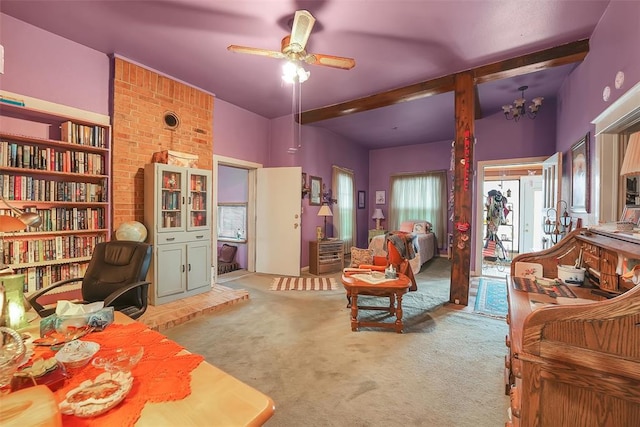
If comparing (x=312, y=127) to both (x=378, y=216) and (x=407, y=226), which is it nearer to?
(x=378, y=216)

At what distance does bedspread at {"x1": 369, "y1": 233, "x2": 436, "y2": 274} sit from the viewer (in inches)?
191

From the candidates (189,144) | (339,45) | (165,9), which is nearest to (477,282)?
(339,45)

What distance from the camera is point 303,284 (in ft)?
14.0

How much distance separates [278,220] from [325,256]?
1081mm

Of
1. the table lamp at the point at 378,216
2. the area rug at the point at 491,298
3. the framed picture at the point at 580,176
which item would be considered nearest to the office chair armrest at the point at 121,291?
the area rug at the point at 491,298

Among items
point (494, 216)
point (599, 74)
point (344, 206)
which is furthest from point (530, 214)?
point (599, 74)

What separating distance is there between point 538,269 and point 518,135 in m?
3.46

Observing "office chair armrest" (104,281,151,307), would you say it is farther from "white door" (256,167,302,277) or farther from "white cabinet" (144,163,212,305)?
"white door" (256,167,302,277)

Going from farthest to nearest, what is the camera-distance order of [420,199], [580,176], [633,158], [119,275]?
[420,199] < [580,176] < [119,275] < [633,158]

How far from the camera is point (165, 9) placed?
232 cm

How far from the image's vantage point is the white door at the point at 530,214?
6.61 metres

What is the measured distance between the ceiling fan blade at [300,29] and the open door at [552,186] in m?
3.45

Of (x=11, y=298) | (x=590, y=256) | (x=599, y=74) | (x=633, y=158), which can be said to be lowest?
(x=11, y=298)

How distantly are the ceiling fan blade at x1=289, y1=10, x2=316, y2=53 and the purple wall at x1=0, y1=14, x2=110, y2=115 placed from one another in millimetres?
2224
